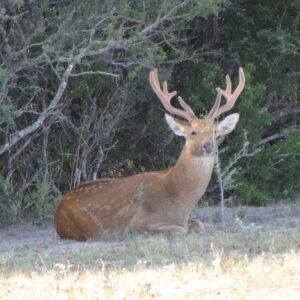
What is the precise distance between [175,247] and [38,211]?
4239 millimetres

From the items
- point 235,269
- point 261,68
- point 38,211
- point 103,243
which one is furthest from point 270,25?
point 235,269

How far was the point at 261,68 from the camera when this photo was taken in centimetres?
1473

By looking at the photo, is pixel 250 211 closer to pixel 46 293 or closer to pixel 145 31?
pixel 145 31

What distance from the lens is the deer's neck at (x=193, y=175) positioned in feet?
34.2

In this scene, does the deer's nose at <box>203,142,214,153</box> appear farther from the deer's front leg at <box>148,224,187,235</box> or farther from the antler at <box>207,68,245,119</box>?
the deer's front leg at <box>148,224,187,235</box>

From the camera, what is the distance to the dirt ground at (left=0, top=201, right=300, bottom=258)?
9625 millimetres

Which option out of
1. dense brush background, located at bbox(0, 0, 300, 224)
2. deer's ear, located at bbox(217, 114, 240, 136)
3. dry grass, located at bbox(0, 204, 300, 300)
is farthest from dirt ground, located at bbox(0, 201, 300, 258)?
deer's ear, located at bbox(217, 114, 240, 136)

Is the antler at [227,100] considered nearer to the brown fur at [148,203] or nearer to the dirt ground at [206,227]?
the brown fur at [148,203]

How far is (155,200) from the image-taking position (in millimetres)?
10461

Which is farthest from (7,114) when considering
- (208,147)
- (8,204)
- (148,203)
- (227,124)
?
(227,124)

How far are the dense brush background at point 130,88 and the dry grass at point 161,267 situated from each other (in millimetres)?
2279

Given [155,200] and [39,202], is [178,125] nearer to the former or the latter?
[155,200]

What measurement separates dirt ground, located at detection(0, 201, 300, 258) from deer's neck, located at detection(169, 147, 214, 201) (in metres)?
0.52

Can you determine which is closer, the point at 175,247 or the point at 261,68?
the point at 175,247
